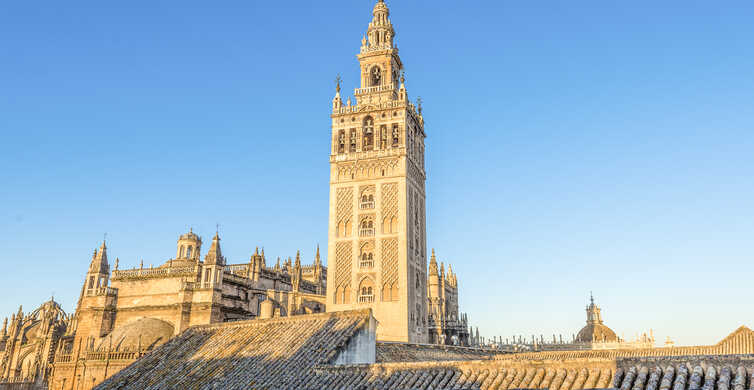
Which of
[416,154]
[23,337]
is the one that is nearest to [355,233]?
[416,154]

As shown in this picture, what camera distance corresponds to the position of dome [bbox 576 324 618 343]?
7950 cm

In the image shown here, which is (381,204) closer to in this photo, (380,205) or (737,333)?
(380,205)

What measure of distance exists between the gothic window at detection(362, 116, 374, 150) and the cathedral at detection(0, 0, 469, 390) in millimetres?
77

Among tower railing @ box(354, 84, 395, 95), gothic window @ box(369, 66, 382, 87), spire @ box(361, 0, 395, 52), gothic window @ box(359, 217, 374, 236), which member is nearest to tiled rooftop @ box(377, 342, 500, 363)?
gothic window @ box(359, 217, 374, 236)

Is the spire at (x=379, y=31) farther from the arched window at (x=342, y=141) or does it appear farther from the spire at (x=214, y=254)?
the spire at (x=214, y=254)

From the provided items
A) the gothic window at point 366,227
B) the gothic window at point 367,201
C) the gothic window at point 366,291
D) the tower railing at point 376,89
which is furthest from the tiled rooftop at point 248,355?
the tower railing at point 376,89

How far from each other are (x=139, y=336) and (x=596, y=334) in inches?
2478

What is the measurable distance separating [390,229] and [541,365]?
29506mm

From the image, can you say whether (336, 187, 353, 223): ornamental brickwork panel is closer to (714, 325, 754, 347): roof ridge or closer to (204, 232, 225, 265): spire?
(204, 232, 225, 265): spire

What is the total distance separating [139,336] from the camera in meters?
36.8

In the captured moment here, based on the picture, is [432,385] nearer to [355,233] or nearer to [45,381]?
[355,233]

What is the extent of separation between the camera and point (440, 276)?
185 ft

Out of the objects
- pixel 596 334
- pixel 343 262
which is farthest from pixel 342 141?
pixel 596 334

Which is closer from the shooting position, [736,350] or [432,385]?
[432,385]
